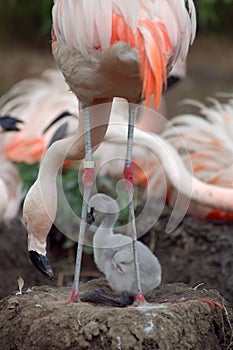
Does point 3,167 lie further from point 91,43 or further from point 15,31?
point 15,31

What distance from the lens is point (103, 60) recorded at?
3463 mm

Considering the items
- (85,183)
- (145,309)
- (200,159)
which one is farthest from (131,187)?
(200,159)

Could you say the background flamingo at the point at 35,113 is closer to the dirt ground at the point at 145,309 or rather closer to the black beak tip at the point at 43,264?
the dirt ground at the point at 145,309

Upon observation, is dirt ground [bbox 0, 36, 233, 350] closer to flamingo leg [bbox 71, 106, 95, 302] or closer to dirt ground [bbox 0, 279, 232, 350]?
dirt ground [bbox 0, 279, 232, 350]

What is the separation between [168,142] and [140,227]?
3.66ft

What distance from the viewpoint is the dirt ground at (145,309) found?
3320 millimetres

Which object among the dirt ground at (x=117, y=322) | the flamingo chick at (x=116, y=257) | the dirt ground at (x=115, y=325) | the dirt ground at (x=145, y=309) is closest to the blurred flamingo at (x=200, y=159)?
the dirt ground at (x=145, y=309)

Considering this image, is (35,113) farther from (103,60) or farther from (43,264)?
(103,60)

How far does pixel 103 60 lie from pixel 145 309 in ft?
3.17

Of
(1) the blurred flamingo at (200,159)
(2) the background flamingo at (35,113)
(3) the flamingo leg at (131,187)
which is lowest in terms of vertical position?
(2) the background flamingo at (35,113)

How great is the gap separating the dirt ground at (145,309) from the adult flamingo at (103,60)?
0.20 m

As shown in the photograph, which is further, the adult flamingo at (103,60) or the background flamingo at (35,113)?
the background flamingo at (35,113)

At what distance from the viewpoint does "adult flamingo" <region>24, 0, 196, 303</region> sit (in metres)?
3.40

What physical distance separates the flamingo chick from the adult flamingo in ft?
0.42
